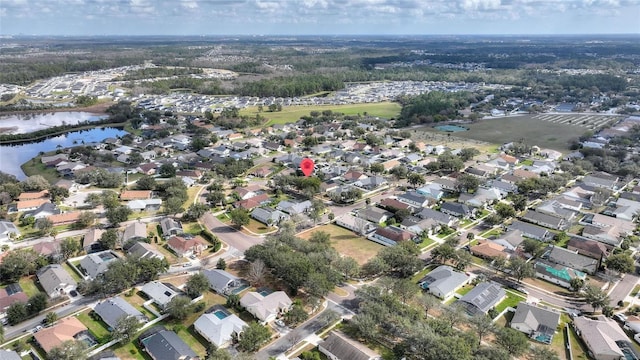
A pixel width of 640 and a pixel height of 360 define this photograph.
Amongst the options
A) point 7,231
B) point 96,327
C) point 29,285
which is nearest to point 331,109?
point 7,231

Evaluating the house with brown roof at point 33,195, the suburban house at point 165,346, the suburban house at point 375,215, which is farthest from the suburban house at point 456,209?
the house with brown roof at point 33,195

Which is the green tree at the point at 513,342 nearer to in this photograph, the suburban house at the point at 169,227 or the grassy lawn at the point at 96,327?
the grassy lawn at the point at 96,327

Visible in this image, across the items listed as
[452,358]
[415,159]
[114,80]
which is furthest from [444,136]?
[114,80]

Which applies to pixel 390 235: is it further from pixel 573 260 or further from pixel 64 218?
pixel 64 218

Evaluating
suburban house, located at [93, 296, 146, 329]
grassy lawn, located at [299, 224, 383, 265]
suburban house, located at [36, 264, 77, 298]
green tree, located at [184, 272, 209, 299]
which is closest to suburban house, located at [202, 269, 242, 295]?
green tree, located at [184, 272, 209, 299]

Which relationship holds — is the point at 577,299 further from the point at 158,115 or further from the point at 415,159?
the point at 158,115

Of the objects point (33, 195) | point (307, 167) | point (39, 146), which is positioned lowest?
point (39, 146)
